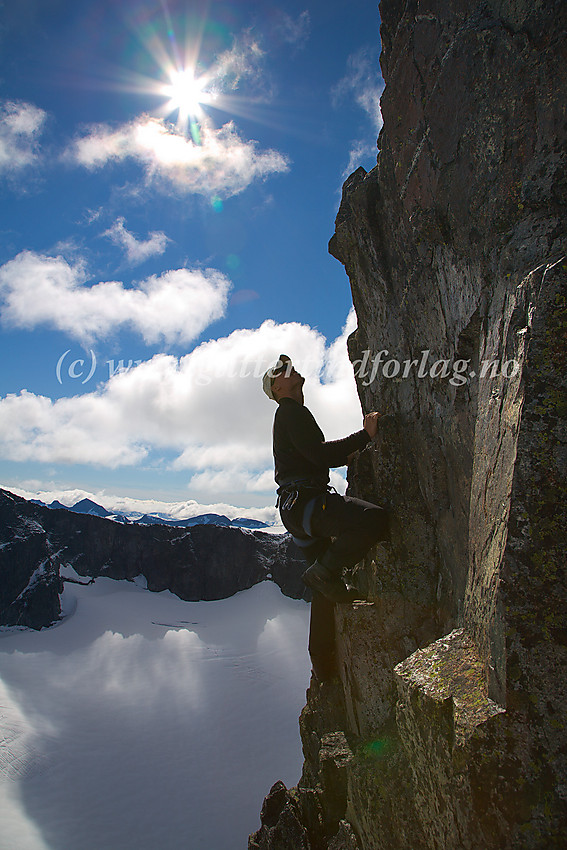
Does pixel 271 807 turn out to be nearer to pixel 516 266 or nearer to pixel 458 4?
pixel 516 266

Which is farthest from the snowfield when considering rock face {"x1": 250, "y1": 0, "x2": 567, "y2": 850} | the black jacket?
the black jacket

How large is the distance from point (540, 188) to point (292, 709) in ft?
162

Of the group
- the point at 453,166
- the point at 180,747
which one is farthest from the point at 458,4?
the point at 180,747

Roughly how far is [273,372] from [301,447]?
1.65 meters

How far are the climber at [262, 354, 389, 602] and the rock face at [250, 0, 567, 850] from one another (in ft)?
1.52

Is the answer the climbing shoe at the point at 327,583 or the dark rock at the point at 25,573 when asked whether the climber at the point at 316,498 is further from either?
the dark rock at the point at 25,573

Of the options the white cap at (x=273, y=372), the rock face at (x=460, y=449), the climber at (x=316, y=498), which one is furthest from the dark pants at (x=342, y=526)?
the white cap at (x=273, y=372)

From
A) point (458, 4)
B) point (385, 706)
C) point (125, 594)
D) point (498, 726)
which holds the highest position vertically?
point (458, 4)

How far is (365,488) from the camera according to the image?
24.3ft

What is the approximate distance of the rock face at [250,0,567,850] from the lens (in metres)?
2.86

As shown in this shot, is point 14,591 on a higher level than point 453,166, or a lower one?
lower

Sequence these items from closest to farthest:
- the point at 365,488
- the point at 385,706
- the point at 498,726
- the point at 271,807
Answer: the point at 498,726
the point at 385,706
the point at 365,488
the point at 271,807

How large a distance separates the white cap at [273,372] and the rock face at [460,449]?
1.92 m

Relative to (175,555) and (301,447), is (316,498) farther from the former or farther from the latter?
(175,555)
